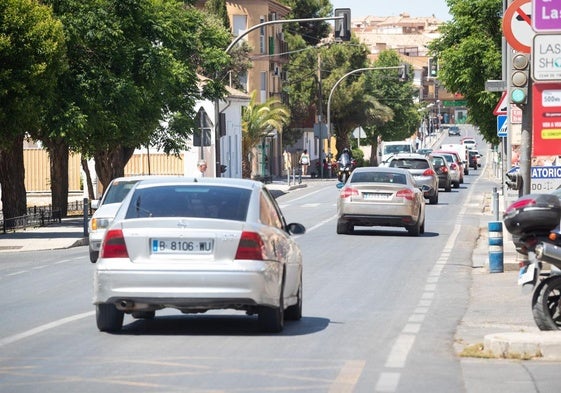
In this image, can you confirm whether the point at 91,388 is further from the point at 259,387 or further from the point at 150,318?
the point at 150,318

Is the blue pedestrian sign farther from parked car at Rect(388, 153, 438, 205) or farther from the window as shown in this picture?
the window

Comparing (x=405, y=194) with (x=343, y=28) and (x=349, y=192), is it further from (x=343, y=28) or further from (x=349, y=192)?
(x=343, y=28)

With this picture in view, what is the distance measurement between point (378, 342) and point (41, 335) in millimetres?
3143

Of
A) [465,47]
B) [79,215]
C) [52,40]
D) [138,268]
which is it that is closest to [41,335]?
[138,268]

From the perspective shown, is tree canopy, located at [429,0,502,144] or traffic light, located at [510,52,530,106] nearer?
traffic light, located at [510,52,530,106]

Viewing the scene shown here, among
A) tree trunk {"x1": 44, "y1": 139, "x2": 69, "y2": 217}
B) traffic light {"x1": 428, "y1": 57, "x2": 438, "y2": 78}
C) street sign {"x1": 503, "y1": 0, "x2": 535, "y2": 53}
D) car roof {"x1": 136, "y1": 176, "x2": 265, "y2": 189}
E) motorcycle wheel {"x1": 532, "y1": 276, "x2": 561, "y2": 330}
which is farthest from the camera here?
traffic light {"x1": 428, "y1": 57, "x2": 438, "y2": 78}

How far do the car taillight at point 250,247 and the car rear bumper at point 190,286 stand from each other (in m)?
0.07

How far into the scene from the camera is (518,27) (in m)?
21.5

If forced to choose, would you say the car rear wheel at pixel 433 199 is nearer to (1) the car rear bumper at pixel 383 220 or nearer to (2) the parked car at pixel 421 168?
(2) the parked car at pixel 421 168

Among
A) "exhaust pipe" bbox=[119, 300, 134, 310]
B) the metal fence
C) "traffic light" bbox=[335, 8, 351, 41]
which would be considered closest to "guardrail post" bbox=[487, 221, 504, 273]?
"exhaust pipe" bbox=[119, 300, 134, 310]

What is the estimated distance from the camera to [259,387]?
10789 mm

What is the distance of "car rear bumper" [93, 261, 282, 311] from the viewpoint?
13812 mm

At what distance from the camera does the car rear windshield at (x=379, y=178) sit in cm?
3497

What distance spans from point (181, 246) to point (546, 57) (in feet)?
28.1
